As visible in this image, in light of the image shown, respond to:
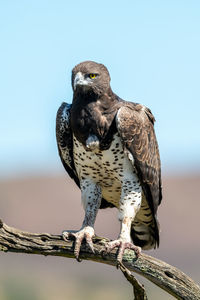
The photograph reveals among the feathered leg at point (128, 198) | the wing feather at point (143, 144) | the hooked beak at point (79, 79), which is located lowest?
the feathered leg at point (128, 198)

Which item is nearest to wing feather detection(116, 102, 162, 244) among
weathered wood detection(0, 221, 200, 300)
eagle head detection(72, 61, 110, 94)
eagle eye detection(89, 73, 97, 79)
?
eagle head detection(72, 61, 110, 94)

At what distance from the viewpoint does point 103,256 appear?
29.5 ft

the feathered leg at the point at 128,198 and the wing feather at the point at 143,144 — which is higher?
the wing feather at the point at 143,144

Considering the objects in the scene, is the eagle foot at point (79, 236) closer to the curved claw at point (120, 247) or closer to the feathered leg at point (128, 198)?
the curved claw at point (120, 247)

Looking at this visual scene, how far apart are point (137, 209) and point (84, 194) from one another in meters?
0.74

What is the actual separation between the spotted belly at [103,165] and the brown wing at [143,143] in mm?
159

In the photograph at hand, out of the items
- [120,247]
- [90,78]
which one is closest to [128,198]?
[120,247]

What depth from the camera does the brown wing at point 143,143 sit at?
9.52m

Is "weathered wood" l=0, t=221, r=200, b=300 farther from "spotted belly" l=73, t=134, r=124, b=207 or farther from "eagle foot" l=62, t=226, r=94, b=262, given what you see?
"spotted belly" l=73, t=134, r=124, b=207

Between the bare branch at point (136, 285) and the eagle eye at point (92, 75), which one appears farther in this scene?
the eagle eye at point (92, 75)

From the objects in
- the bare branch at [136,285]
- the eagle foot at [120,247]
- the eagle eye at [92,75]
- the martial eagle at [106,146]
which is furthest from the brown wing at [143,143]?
the bare branch at [136,285]

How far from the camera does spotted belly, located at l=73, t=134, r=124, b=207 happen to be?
958cm

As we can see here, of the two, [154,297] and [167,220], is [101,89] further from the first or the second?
[167,220]

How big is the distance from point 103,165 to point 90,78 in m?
1.07
